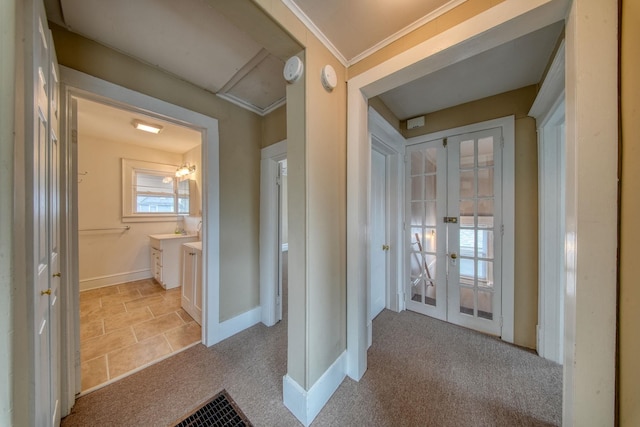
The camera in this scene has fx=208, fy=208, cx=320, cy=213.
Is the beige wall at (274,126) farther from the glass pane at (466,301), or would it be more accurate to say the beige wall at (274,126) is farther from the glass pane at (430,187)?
the glass pane at (466,301)

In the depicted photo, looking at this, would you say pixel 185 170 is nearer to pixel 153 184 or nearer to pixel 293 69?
pixel 153 184

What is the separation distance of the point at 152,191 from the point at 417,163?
4.67 m

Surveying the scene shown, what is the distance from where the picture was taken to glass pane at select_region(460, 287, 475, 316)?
7.20 ft

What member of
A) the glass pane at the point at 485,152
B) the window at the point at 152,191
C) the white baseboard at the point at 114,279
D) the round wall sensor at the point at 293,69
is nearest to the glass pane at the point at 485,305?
the glass pane at the point at 485,152

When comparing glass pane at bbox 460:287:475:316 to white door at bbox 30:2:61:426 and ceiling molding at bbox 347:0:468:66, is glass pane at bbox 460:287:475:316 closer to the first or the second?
ceiling molding at bbox 347:0:468:66

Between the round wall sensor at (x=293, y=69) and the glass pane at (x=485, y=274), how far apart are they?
2397 millimetres

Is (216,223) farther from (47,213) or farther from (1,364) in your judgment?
(1,364)

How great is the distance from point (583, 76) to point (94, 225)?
5.49m

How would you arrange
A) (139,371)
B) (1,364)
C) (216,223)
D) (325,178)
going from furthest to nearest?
1. (216,223)
2. (139,371)
3. (325,178)
4. (1,364)

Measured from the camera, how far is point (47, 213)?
3.25ft

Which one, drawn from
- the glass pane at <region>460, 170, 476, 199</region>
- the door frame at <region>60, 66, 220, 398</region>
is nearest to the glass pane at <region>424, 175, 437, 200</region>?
the glass pane at <region>460, 170, 476, 199</region>

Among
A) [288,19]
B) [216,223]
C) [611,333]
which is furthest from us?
[216,223]
